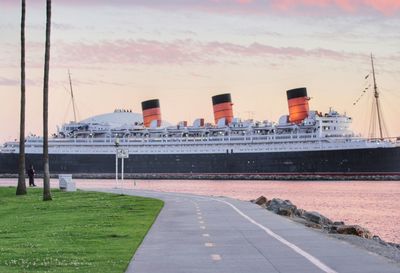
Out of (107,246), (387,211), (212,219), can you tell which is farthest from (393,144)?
(107,246)

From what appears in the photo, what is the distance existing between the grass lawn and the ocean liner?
101 metres

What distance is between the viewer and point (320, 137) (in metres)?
149

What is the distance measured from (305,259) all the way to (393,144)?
136067 millimetres

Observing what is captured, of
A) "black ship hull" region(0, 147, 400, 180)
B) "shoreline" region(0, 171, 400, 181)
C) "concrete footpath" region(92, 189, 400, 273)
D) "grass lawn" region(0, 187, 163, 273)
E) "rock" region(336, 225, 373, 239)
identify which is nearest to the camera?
"concrete footpath" region(92, 189, 400, 273)

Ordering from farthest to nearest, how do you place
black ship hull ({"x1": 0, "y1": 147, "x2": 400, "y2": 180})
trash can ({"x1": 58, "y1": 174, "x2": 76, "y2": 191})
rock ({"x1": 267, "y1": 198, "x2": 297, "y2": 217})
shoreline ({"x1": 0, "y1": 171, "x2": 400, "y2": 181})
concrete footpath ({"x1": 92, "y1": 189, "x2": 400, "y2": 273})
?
shoreline ({"x1": 0, "y1": 171, "x2": 400, "y2": 181}) → black ship hull ({"x1": 0, "y1": 147, "x2": 400, "y2": 180}) → trash can ({"x1": 58, "y1": 174, "x2": 76, "y2": 191}) → rock ({"x1": 267, "y1": 198, "x2": 297, "y2": 217}) → concrete footpath ({"x1": 92, "y1": 189, "x2": 400, "y2": 273})

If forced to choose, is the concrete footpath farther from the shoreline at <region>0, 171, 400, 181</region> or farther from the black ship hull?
the shoreline at <region>0, 171, 400, 181</region>

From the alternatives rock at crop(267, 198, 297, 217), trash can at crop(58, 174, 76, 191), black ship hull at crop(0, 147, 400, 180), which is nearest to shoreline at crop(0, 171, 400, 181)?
black ship hull at crop(0, 147, 400, 180)

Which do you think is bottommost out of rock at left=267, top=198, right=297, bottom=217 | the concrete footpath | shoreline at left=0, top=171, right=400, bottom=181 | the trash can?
the concrete footpath

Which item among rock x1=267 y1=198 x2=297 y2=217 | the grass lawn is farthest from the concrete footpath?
rock x1=267 y1=198 x2=297 y2=217

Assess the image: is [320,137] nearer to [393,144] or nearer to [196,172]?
[393,144]

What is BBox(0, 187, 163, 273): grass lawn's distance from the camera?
16422 millimetres

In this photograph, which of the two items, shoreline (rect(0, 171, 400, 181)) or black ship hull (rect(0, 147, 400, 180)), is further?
shoreline (rect(0, 171, 400, 181))

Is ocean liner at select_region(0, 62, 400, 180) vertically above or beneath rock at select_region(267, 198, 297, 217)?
above

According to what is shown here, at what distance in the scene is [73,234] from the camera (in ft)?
76.9
